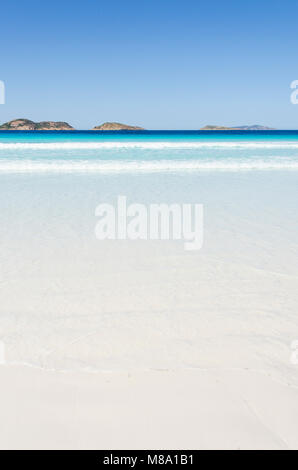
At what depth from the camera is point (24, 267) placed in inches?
165

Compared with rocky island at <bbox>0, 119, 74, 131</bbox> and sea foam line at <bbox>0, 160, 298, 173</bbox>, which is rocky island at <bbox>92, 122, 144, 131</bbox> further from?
sea foam line at <bbox>0, 160, 298, 173</bbox>

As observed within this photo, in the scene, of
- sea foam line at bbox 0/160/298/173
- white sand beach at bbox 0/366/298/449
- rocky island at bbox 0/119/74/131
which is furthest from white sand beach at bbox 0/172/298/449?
rocky island at bbox 0/119/74/131

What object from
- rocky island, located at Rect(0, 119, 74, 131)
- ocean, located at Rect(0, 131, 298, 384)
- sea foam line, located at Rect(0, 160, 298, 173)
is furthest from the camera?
rocky island, located at Rect(0, 119, 74, 131)

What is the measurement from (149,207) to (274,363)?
16.8 feet

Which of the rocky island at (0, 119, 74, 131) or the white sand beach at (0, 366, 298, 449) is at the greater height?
the rocky island at (0, 119, 74, 131)

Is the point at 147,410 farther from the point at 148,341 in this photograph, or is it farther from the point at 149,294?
the point at 149,294

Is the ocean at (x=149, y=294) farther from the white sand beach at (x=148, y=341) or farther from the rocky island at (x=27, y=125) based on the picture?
the rocky island at (x=27, y=125)

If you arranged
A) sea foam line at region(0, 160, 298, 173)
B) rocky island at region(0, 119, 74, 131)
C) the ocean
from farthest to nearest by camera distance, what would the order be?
rocky island at region(0, 119, 74, 131)
sea foam line at region(0, 160, 298, 173)
the ocean

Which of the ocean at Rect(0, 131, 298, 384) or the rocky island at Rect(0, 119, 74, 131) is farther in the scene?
the rocky island at Rect(0, 119, 74, 131)

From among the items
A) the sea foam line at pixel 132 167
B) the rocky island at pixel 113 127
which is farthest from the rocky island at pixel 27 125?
the sea foam line at pixel 132 167

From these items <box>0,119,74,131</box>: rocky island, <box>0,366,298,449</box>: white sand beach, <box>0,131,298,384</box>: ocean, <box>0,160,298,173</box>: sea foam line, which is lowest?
<box>0,366,298,449</box>: white sand beach

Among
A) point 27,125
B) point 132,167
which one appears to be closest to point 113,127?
point 27,125

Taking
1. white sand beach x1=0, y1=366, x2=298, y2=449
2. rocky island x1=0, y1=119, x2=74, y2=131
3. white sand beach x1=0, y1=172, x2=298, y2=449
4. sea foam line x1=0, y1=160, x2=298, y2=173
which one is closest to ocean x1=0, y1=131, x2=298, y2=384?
white sand beach x1=0, y1=172, x2=298, y2=449

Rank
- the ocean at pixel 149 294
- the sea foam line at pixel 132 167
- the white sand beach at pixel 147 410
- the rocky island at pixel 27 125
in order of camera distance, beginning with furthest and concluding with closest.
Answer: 1. the rocky island at pixel 27 125
2. the sea foam line at pixel 132 167
3. the ocean at pixel 149 294
4. the white sand beach at pixel 147 410
